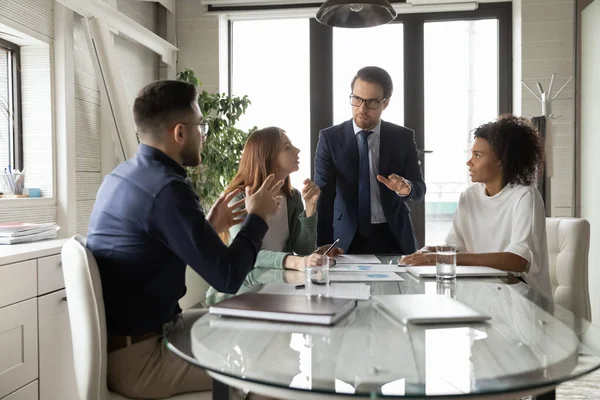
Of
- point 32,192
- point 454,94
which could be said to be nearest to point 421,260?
point 32,192

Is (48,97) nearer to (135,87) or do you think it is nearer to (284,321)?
(135,87)

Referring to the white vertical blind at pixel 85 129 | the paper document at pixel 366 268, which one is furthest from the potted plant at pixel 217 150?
the paper document at pixel 366 268

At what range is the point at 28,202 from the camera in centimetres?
294

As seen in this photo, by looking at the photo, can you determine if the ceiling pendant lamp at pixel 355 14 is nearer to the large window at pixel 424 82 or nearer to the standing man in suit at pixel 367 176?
the standing man in suit at pixel 367 176

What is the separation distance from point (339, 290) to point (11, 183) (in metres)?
2.16

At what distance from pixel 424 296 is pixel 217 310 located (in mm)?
504

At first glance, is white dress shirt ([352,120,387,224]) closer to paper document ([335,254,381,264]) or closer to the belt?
paper document ([335,254,381,264])

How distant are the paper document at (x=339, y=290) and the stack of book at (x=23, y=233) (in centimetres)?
142

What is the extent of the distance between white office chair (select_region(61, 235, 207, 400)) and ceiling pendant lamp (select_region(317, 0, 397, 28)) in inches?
56.9

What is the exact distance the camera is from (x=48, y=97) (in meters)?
3.18

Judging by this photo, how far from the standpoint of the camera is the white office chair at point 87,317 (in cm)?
131

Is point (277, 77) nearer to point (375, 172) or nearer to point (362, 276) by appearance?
point (375, 172)

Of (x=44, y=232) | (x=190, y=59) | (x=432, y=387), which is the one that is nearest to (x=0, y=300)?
(x=44, y=232)

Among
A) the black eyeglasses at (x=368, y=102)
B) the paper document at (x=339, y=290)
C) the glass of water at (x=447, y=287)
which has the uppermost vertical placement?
the black eyeglasses at (x=368, y=102)
